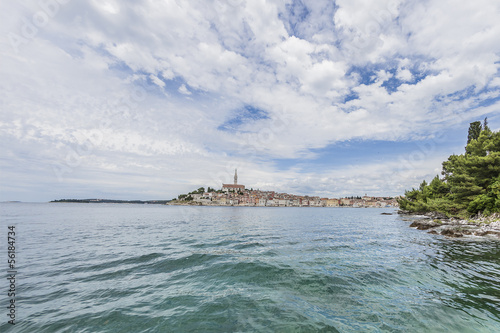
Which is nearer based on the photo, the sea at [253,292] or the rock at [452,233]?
the sea at [253,292]

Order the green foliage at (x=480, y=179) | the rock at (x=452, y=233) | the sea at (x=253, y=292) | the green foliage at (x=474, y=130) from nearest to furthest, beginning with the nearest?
1. the sea at (x=253, y=292)
2. the rock at (x=452, y=233)
3. the green foliage at (x=480, y=179)
4. the green foliage at (x=474, y=130)

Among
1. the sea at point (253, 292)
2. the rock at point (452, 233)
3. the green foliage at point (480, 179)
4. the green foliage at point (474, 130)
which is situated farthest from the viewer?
the green foliage at point (474, 130)

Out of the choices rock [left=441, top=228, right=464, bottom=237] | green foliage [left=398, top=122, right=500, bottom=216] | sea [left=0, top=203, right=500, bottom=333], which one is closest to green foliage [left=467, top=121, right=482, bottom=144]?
green foliage [left=398, top=122, right=500, bottom=216]

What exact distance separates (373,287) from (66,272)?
19606 mm

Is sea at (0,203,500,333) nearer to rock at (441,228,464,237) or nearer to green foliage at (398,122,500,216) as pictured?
rock at (441,228,464,237)

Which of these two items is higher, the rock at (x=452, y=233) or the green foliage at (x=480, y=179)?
the green foliage at (x=480, y=179)

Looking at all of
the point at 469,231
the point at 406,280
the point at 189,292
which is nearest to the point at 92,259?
the point at 189,292

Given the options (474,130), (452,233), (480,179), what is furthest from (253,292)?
(474,130)

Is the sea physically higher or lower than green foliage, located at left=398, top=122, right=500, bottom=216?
lower

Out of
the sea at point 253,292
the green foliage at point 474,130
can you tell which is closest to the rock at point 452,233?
the sea at point 253,292

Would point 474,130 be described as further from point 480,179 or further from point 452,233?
point 452,233

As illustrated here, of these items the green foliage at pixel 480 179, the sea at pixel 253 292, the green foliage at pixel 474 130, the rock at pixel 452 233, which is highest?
the green foliage at pixel 474 130

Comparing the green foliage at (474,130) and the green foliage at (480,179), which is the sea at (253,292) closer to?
the green foliage at (480,179)

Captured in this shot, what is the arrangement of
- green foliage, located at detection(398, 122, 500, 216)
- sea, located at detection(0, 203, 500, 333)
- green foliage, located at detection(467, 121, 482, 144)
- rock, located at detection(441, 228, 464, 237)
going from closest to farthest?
sea, located at detection(0, 203, 500, 333) → rock, located at detection(441, 228, 464, 237) → green foliage, located at detection(398, 122, 500, 216) → green foliage, located at detection(467, 121, 482, 144)
